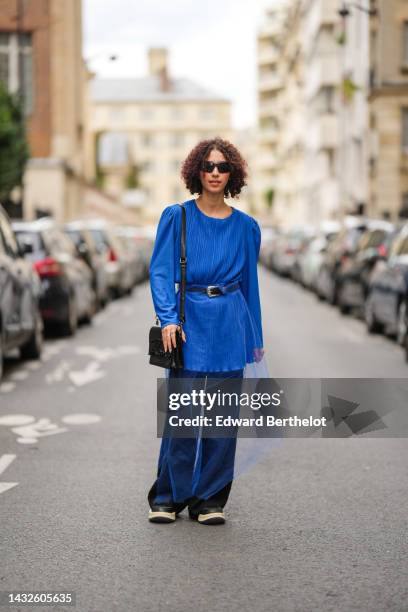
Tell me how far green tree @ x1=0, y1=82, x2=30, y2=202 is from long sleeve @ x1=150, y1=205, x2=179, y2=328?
107ft

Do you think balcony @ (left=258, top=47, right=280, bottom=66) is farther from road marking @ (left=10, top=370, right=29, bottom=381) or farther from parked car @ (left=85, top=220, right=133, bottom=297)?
road marking @ (left=10, top=370, right=29, bottom=381)

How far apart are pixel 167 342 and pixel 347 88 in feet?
151

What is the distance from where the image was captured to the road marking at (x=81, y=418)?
9.73 m

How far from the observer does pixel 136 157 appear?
156 meters

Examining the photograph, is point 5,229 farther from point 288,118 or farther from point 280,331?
point 288,118

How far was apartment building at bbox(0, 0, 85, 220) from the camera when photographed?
5200cm

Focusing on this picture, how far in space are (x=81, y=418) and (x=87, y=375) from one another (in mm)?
3116

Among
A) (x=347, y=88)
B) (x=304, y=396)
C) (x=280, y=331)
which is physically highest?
(x=347, y=88)

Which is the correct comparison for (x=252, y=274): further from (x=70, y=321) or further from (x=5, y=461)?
(x=70, y=321)

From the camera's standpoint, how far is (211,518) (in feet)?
20.1

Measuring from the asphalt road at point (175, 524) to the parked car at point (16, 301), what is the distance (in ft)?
3.04

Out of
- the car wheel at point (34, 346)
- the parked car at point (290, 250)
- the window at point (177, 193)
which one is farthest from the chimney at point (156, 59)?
the car wheel at point (34, 346)

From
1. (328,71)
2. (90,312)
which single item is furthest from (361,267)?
(328,71)

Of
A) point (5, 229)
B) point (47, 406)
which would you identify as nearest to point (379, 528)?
point (47, 406)
